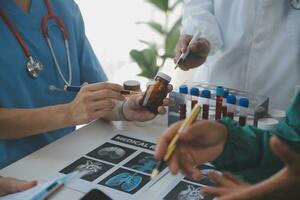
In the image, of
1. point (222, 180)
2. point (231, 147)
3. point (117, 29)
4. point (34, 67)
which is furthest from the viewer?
point (117, 29)

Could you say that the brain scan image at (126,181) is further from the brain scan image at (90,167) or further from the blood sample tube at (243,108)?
the blood sample tube at (243,108)

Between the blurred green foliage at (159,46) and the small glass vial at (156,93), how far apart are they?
1228 mm

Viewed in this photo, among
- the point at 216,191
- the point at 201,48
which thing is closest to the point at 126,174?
the point at 216,191

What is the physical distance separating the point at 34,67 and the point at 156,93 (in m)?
0.37

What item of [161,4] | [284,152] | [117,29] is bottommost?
[284,152]

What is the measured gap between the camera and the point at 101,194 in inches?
32.1

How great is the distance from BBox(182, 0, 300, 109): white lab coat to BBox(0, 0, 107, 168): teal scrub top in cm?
40

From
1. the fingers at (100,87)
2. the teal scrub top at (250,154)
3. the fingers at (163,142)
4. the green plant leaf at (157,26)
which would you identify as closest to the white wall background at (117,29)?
the green plant leaf at (157,26)

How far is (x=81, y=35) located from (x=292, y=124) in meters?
0.85

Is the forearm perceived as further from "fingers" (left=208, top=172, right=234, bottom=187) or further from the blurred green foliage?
the blurred green foliage

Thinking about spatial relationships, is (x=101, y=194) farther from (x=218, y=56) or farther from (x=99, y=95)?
(x=218, y=56)

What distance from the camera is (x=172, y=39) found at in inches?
90.9

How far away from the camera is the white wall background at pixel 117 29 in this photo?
239 cm

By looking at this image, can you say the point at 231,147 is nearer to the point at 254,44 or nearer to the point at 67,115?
the point at 67,115
